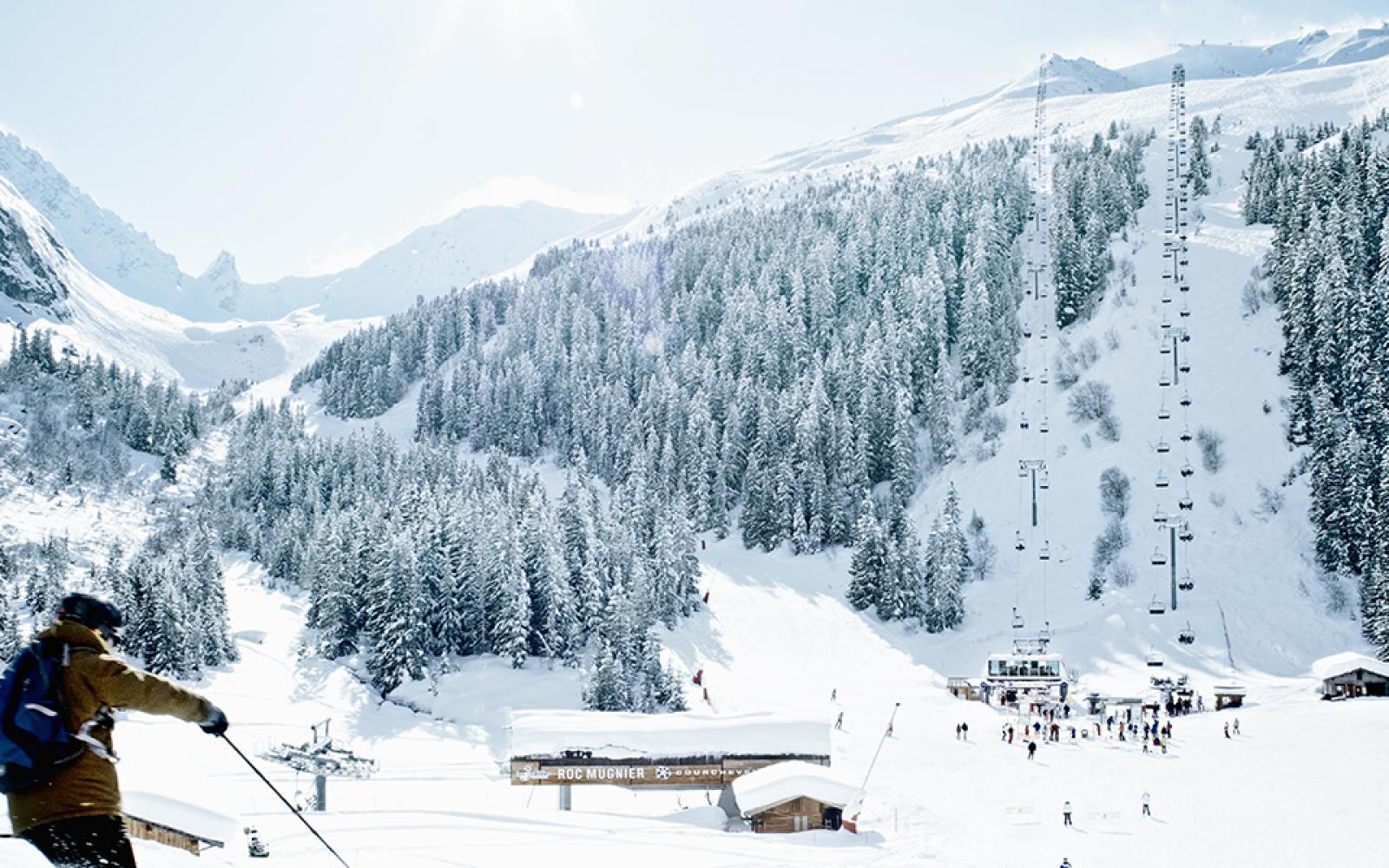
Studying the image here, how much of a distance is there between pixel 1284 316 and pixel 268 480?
10861cm

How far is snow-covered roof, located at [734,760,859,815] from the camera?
34.5m

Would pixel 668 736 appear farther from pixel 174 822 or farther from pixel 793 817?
pixel 174 822

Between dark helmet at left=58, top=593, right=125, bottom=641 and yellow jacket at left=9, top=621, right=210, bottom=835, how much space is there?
0.17 feet

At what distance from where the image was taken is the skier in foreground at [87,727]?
19.1 feet

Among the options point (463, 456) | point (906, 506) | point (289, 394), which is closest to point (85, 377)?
point (289, 394)

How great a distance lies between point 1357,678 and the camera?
5175 centimetres

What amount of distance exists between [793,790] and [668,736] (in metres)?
5.96

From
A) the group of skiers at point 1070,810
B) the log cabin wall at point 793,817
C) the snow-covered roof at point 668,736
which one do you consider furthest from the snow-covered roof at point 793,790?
the group of skiers at point 1070,810

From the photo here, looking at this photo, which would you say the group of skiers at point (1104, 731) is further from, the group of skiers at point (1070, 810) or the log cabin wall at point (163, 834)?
the log cabin wall at point (163, 834)

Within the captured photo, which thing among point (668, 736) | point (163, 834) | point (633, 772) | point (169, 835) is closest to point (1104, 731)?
point (668, 736)

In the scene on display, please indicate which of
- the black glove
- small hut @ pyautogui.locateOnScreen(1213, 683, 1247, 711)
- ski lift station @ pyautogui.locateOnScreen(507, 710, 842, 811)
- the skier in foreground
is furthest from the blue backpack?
small hut @ pyautogui.locateOnScreen(1213, 683, 1247, 711)

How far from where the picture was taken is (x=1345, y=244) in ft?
292

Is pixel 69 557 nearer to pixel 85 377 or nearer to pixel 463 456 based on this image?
pixel 463 456

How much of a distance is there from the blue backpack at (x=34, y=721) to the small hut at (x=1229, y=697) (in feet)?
197
